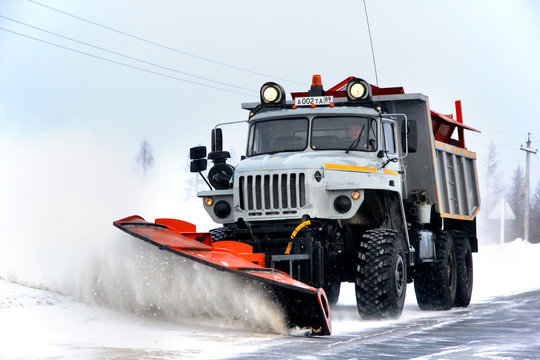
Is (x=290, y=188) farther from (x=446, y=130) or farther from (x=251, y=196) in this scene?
(x=446, y=130)

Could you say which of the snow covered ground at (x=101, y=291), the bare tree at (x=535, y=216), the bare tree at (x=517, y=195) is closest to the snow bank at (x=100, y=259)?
the snow covered ground at (x=101, y=291)

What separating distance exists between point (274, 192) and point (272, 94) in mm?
1960

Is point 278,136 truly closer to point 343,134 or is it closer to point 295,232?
point 343,134

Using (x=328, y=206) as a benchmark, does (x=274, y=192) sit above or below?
above

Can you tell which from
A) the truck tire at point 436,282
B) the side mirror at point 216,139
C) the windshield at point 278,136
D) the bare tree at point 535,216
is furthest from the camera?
the bare tree at point 535,216

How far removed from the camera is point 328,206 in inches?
449

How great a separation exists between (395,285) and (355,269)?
86 centimetres

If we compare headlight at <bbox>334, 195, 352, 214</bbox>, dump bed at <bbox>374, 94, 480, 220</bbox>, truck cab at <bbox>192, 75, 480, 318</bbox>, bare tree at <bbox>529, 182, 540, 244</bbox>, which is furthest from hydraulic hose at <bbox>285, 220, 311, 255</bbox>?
bare tree at <bbox>529, 182, 540, 244</bbox>

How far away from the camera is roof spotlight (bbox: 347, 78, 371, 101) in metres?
12.3

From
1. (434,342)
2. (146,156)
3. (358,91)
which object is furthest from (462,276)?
(146,156)

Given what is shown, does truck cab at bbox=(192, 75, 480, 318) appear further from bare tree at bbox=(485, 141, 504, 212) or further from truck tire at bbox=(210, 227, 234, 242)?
bare tree at bbox=(485, 141, 504, 212)

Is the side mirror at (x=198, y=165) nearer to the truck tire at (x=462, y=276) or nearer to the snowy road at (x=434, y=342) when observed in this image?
the snowy road at (x=434, y=342)

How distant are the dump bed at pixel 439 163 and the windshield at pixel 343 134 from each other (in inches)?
39.5

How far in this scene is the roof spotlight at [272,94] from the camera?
1270 cm
